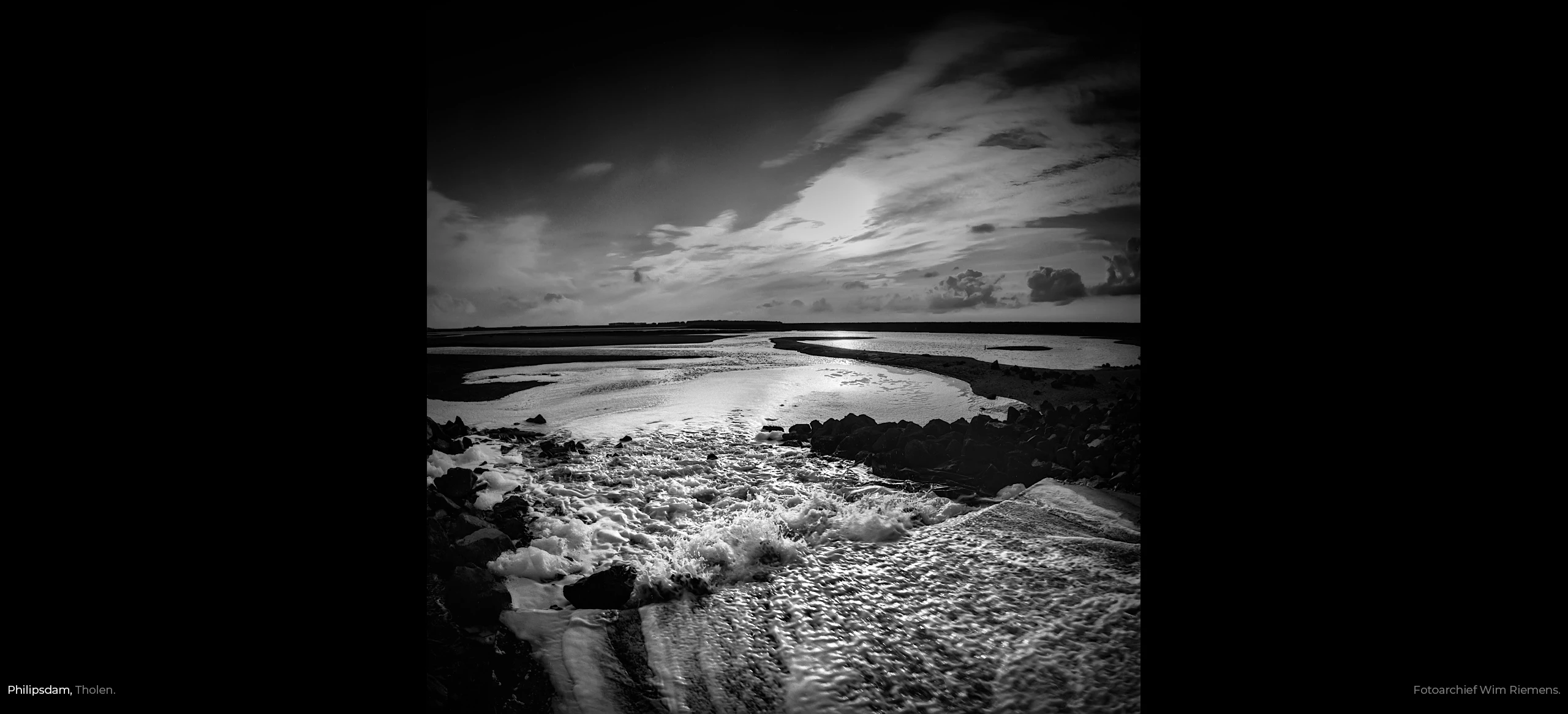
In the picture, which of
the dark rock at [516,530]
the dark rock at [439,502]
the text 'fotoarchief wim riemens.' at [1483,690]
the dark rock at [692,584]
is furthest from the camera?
the dark rock at [439,502]

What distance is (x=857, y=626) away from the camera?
91.4 inches

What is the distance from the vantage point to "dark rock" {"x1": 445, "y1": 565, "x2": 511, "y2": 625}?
7.66 ft

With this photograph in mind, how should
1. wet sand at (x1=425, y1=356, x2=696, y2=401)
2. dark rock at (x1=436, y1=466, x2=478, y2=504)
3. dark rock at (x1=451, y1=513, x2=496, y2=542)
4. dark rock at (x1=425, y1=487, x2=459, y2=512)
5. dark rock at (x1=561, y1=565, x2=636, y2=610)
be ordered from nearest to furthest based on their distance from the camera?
dark rock at (x1=561, y1=565, x2=636, y2=610) < dark rock at (x1=451, y1=513, x2=496, y2=542) < dark rock at (x1=425, y1=487, x2=459, y2=512) < dark rock at (x1=436, y1=466, x2=478, y2=504) < wet sand at (x1=425, y1=356, x2=696, y2=401)


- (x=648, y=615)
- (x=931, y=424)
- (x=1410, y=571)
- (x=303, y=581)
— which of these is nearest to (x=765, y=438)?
(x=931, y=424)

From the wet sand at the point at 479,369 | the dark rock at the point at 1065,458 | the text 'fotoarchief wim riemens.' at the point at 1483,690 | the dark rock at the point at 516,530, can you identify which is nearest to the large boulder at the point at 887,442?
the dark rock at the point at 1065,458

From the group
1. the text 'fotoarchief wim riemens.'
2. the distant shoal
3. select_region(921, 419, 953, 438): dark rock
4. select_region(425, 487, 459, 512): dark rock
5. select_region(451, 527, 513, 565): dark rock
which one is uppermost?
the distant shoal

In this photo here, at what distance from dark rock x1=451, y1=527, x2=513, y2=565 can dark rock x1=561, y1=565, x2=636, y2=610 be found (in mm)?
659

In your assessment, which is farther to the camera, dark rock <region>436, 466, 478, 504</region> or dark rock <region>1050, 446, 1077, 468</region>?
dark rock <region>1050, 446, 1077, 468</region>

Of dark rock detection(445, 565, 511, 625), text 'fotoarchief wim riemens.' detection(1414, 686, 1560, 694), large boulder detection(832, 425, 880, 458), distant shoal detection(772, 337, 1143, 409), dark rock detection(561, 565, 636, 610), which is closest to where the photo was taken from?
text 'fotoarchief wim riemens.' detection(1414, 686, 1560, 694)

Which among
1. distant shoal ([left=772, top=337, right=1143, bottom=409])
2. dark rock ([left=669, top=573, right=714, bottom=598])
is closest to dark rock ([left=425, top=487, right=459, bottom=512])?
dark rock ([left=669, top=573, right=714, bottom=598])

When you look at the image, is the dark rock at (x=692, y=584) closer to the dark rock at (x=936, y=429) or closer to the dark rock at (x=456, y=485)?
the dark rock at (x=456, y=485)

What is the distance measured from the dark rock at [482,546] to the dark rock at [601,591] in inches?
26.0

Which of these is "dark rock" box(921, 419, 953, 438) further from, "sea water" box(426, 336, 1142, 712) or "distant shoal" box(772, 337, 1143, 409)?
"distant shoal" box(772, 337, 1143, 409)

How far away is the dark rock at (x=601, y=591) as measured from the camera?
247 centimetres
